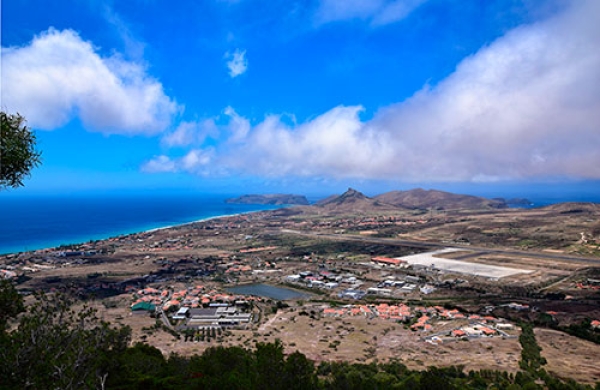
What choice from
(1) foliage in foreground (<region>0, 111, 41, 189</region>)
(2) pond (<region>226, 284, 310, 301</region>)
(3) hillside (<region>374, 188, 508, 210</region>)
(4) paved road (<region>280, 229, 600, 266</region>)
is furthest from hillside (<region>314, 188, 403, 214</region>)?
(1) foliage in foreground (<region>0, 111, 41, 189</region>)

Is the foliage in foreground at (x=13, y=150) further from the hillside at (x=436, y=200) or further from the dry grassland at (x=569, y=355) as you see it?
Result: the hillside at (x=436, y=200)

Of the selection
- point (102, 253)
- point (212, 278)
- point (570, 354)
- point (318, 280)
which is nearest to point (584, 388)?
point (570, 354)

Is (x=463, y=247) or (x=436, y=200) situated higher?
(x=436, y=200)

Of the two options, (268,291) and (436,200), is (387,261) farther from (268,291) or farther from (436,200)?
(436,200)

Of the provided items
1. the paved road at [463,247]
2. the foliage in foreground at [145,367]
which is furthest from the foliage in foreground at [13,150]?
the paved road at [463,247]

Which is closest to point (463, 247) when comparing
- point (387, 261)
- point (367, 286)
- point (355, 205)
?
point (387, 261)
